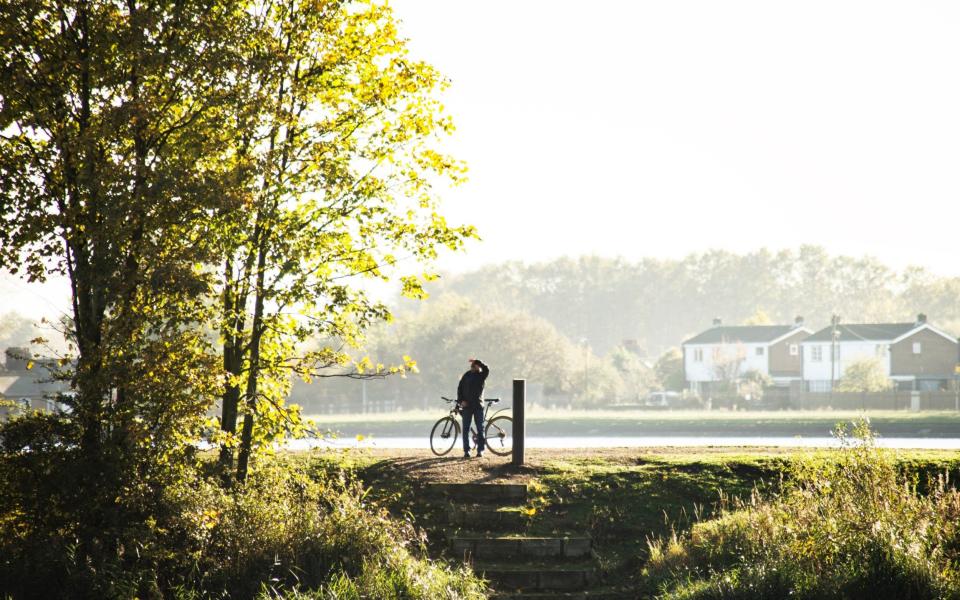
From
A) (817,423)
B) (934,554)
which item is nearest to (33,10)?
(934,554)

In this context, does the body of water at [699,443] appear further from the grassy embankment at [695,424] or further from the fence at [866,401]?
the fence at [866,401]

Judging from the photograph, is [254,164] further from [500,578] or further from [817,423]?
[817,423]

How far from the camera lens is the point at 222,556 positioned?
11.6 metres

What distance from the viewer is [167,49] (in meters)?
11.7

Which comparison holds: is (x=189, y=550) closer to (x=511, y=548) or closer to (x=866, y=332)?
(x=511, y=548)

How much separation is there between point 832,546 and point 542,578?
3.80 meters

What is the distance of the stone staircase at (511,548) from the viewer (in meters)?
12.7

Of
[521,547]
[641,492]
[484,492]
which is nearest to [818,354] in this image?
[641,492]

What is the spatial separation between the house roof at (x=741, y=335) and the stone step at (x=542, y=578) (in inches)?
2951

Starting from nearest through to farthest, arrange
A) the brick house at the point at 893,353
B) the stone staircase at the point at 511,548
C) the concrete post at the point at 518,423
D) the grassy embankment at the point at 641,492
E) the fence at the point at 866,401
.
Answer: the stone staircase at the point at 511,548, the grassy embankment at the point at 641,492, the concrete post at the point at 518,423, the fence at the point at 866,401, the brick house at the point at 893,353

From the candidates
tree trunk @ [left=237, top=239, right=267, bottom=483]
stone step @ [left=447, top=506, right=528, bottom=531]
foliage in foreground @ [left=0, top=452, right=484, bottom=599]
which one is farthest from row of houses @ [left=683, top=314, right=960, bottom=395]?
foliage in foreground @ [left=0, top=452, right=484, bottom=599]

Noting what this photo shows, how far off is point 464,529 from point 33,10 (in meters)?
8.54

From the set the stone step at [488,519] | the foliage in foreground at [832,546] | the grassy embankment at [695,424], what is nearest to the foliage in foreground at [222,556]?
the stone step at [488,519]

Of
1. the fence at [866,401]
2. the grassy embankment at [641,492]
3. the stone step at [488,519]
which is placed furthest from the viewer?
the fence at [866,401]
